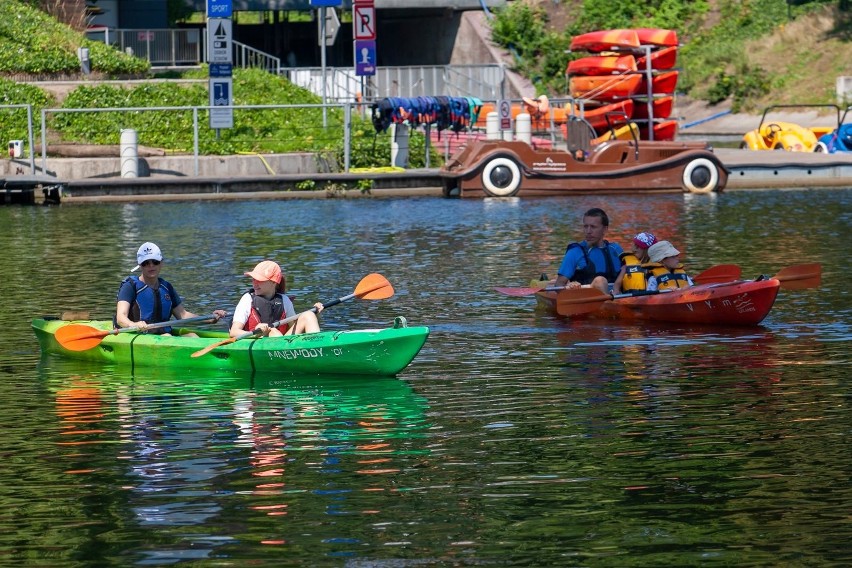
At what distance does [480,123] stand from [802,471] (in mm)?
35512

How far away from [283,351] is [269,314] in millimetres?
545

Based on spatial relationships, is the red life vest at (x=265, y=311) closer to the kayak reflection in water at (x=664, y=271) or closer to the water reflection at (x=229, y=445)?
the water reflection at (x=229, y=445)

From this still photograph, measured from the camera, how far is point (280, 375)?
14.7 metres

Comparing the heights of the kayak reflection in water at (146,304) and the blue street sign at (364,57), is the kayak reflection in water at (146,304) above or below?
below

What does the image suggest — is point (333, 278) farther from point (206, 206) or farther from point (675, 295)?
point (206, 206)

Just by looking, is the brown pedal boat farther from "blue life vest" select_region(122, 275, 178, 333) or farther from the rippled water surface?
"blue life vest" select_region(122, 275, 178, 333)

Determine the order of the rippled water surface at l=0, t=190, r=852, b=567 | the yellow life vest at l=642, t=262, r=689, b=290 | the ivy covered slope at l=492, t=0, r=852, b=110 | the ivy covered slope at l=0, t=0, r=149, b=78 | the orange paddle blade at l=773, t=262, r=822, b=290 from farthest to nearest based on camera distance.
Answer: the ivy covered slope at l=492, t=0, r=852, b=110 < the ivy covered slope at l=0, t=0, r=149, b=78 < the orange paddle blade at l=773, t=262, r=822, b=290 < the yellow life vest at l=642, t=262, r=689, b=290 < the rippled water surface at l=0, t=190, r=852, b=567

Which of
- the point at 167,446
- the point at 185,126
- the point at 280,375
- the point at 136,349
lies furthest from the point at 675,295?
the point at 185,126

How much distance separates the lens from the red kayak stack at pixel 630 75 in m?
39.2

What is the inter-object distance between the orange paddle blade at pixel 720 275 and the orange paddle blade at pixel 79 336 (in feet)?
24.5

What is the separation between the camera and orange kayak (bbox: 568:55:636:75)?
39125mm

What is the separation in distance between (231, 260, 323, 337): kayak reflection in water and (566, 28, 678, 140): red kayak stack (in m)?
24.7

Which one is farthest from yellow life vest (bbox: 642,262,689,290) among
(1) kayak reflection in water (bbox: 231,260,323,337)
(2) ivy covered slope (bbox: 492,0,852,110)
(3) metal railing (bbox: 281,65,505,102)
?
(2) ivy covered slope (bbox: 492,0,852,110)

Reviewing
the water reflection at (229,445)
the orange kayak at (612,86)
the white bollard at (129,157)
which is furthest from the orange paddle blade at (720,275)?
the orange kayak at (612,86)
